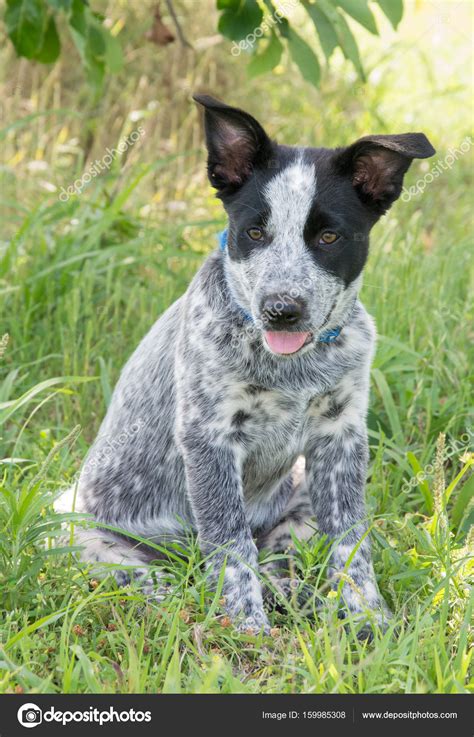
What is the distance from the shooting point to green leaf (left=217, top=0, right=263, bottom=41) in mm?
4109

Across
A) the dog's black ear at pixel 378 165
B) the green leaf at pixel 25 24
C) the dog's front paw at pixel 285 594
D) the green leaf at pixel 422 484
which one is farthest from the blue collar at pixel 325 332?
the green leaf at pixel 25 24

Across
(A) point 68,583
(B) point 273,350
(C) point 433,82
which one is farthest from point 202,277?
(C) point 433,82

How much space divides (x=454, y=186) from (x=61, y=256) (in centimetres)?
341

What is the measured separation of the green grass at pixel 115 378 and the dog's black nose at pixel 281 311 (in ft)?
2.29

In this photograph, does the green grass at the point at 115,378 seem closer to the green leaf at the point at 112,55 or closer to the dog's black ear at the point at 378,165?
the green leaf at the point at 112,55

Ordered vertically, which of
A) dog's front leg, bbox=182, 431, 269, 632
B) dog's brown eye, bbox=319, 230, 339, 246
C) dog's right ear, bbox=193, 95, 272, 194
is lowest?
dog's front leg, bbox=182, 431, 269, 632

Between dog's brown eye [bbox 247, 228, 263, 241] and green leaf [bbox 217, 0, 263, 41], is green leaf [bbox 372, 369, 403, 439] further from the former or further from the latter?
green leaf [bbox 217, 0, 263, 41]

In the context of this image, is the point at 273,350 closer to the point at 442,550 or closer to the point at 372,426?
the point at 442,550

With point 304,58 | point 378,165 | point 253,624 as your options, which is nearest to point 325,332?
point 378,165

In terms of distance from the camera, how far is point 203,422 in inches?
135

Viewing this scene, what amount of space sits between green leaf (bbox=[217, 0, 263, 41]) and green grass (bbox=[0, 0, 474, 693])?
1.36m

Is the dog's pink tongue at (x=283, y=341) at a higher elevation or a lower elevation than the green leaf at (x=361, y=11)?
lower
